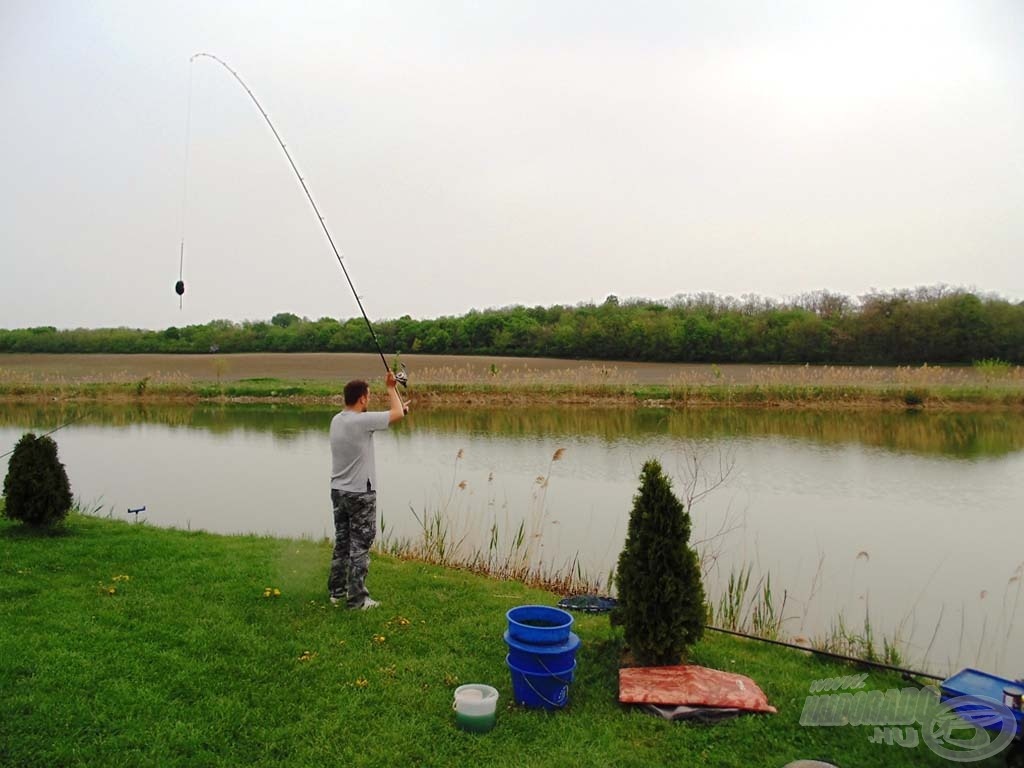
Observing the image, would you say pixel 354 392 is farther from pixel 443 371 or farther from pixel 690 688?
pixel 443 371

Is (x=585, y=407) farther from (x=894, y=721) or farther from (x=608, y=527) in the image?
(x=894, y=721)

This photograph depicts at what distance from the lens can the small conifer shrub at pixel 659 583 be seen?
4.46m

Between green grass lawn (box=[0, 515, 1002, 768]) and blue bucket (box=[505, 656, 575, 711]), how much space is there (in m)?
0.08

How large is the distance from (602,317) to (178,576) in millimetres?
55704

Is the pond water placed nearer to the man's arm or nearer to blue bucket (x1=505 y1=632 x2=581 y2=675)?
blue bucket (x1=505 y1=632 x2=581 y2=675)

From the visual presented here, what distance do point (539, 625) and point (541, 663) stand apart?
66cm

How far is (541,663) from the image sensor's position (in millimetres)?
4066

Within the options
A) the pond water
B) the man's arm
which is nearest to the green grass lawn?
the man's arm

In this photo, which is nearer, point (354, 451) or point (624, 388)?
point (354, 451)

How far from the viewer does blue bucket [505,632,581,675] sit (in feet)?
13.2

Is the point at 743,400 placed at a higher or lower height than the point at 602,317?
lower

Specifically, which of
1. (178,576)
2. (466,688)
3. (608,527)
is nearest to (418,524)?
(608,527)

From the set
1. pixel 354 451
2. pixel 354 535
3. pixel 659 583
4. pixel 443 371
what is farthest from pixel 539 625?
pixel 443 371

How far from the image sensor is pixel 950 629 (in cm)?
640
